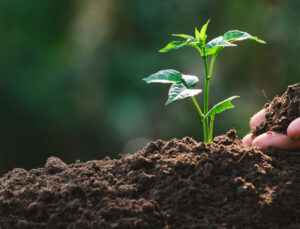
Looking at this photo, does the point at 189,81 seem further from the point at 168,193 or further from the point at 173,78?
the point at 168,193

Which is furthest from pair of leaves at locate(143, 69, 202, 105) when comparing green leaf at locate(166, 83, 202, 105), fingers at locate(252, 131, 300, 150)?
fingers at locate(252, 131, 300, 150)

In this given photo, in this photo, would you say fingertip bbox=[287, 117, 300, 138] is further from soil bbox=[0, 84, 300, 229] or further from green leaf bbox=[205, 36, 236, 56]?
green leaf bbox=[205, 36, 236, 56]

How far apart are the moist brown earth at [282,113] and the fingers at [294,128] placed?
79 mm

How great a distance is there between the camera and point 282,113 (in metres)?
1.79

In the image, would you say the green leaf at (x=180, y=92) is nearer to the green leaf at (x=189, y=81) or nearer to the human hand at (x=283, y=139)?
the green leaf at (x=189, y=81)

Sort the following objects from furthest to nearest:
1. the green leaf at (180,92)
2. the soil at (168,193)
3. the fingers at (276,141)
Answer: the fingers at (276,141) → the green leaf at (180,92) → the soil at (168,193)

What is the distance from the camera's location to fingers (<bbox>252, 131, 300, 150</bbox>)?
1687 mm

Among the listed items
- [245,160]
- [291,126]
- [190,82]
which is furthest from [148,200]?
[291,126]

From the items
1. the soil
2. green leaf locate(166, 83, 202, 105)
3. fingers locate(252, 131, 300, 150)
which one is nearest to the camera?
the soil

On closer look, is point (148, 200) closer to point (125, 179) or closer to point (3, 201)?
point (125, 179)

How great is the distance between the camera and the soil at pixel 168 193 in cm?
129

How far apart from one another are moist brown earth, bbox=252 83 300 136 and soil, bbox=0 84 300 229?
0.17m

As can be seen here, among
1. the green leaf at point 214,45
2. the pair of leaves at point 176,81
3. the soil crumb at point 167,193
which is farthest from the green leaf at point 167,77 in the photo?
the soil crumb at point 167,193

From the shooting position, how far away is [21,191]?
4.77 ft
